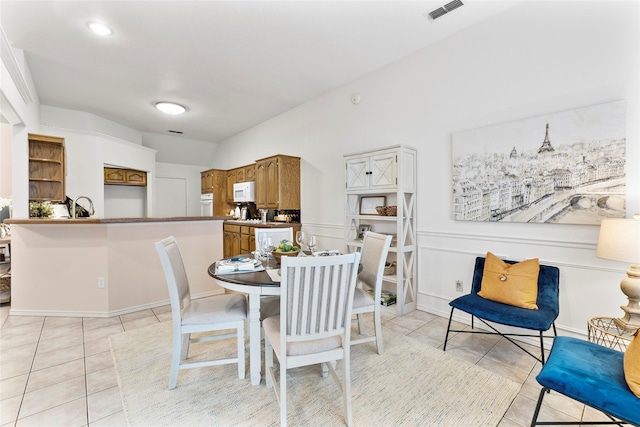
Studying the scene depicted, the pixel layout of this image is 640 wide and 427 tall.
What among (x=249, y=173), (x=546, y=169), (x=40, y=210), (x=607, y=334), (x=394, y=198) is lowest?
(x=607, y=334)

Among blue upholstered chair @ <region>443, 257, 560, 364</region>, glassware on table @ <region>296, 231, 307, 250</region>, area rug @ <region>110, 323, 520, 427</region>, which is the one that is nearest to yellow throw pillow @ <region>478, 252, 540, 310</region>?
blue upholstered chair @ <region>443, 257, 560, 364</region>

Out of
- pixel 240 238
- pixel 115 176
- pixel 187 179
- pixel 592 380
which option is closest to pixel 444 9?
pixel 592 380

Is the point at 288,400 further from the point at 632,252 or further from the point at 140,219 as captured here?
the point at 140,219

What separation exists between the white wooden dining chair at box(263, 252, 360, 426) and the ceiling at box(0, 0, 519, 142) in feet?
7.62

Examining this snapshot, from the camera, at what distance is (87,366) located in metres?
2.22

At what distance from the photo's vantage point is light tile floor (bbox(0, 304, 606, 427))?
1.71 meters

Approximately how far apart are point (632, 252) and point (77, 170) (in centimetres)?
708

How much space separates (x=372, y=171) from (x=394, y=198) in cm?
46

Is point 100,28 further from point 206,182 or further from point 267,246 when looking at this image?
point 206,182

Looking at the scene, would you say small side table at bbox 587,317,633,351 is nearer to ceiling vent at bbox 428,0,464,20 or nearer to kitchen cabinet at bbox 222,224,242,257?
ceiling vent at bbox 428,0,464,20

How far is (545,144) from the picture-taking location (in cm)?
249

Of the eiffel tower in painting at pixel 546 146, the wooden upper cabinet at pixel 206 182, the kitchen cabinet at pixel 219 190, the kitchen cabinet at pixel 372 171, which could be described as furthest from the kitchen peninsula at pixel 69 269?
the eiffel tower in painting at pixel 546 146

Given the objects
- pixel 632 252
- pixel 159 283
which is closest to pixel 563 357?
pixel 632 252

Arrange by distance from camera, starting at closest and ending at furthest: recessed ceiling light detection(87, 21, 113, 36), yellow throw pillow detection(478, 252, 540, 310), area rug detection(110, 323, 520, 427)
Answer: area rug detection(110, 323, 520, 427), yellow throw pillow detection(478, 252, 540, 310), recessed ceiling light detection(87, 21, 113, 36)
